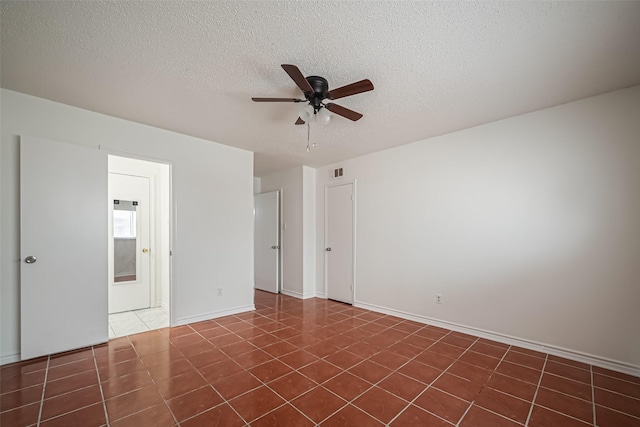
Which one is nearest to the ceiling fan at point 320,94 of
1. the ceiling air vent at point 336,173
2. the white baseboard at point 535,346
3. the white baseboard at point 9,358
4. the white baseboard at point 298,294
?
the ceiling air vent at point 336,173

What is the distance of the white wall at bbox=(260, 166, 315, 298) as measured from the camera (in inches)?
202

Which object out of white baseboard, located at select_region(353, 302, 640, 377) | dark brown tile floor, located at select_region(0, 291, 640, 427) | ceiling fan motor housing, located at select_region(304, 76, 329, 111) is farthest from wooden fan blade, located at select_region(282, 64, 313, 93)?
white baseboard, located at select_region(353, 302, 640, 377)

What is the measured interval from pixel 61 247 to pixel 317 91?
9.82 feet

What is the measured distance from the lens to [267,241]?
18.6ft

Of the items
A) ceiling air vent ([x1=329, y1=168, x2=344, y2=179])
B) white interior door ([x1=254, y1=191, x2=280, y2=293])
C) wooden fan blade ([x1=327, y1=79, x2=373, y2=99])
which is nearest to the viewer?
wooden fan blade ([x1=327, y1=79, x2=373, y2=99])

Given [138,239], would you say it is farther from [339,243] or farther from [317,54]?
[317,54]

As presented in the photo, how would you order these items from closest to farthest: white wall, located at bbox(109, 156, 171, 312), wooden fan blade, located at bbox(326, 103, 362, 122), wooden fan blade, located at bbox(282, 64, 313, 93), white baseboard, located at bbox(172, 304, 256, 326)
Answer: wooden fan blade, located at bbox(282, 64, 313, 93) < wooden fan blade, located at bbox(326, 103, 362, 122) < white baseboard, located at bbox(172, 304, 256, 326) < white wall, located at bbox(109, 156, 171, 312)

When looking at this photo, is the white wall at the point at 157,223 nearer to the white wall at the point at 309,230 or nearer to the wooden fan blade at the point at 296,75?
the white wall at the point at 309,230

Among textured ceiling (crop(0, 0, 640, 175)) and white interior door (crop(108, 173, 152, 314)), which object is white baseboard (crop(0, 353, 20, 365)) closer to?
white interior door (crop(108, 173, 152, 314))

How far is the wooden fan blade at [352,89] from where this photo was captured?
1.95m

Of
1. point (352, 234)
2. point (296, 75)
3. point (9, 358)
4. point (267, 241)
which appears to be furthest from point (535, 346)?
point (9, 358)

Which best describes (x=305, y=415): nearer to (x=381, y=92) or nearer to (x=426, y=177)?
(x=381, y=92)

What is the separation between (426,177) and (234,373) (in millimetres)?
3279

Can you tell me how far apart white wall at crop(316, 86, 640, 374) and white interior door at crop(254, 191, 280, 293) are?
7.58 feet
